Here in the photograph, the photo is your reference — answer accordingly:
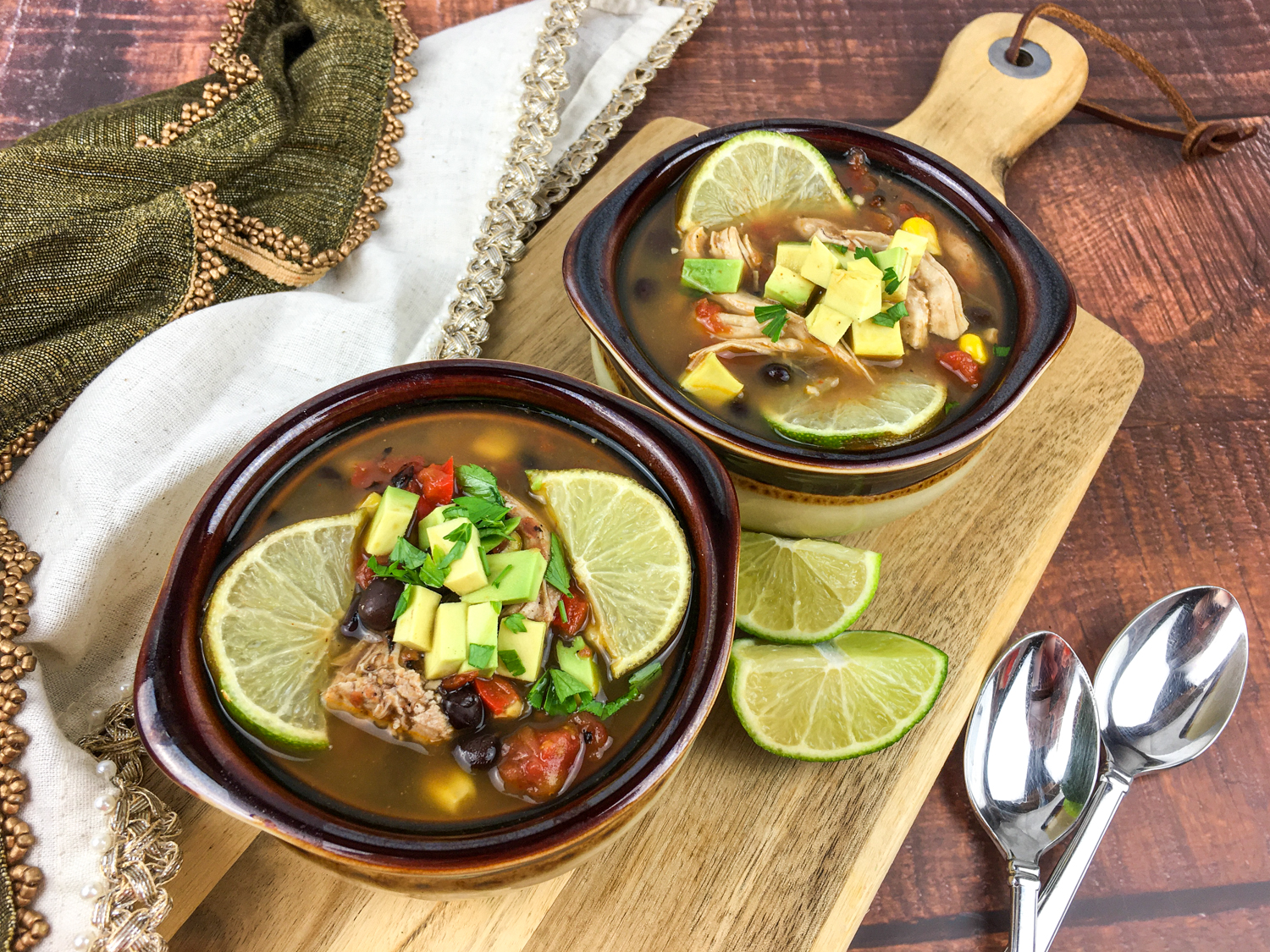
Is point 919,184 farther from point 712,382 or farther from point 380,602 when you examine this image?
point 380,602

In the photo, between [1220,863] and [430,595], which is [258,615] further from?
[1220,863]

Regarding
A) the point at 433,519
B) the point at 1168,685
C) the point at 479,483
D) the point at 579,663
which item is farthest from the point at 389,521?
the point at 1168,685

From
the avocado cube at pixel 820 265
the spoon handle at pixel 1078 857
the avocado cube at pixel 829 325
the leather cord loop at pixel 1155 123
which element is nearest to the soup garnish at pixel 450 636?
the avocado cube at pixel 829 325

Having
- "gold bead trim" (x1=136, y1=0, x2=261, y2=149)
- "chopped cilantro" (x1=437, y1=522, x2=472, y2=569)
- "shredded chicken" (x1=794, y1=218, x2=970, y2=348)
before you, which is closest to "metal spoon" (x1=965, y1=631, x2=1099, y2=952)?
"shredded chicken" (x1=794, y1=218, x2=970, y2=348)

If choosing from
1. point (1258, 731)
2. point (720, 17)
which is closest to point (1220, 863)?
point (1258, 731)

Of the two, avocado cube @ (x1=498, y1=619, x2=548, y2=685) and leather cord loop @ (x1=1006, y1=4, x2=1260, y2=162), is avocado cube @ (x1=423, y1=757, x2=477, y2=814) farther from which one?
leather cord loop @ (x1=1006, y1=4, x2=1260, y2=162)

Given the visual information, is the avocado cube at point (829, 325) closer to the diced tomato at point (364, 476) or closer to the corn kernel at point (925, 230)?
the corn kernel at point (925, 230)

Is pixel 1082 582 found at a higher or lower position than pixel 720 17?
lower
